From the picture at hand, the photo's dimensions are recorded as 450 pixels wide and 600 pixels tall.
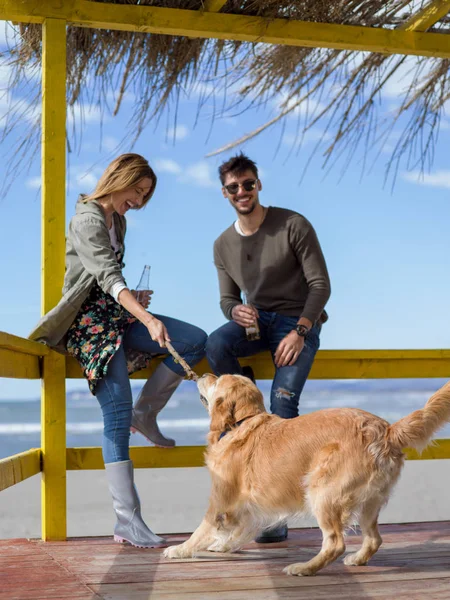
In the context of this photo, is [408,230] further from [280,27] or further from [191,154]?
[280,27]

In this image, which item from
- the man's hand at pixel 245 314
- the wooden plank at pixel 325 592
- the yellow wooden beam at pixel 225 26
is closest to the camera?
the wooden plank at pixel 325 592

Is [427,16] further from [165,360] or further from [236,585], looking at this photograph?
[236,585]

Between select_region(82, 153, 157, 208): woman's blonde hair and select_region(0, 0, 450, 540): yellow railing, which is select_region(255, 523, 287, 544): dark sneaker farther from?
select_region(82, 153, 157, 208): woman's blonde hair

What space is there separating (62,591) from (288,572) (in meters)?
0.85

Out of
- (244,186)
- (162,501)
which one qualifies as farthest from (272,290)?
(162,501)

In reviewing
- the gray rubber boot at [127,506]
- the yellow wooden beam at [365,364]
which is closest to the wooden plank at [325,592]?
the gray rubber boot at [127,506]

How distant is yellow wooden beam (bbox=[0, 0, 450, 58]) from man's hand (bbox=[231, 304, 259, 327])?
147cm

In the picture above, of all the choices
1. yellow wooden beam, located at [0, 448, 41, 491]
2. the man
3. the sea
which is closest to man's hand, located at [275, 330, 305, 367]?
the man

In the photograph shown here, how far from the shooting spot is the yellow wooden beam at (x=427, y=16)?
4.23 m

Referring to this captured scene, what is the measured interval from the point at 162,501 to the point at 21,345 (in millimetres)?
6288

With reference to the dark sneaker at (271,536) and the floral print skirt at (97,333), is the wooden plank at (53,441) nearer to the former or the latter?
the floral print skirt at (97,333)

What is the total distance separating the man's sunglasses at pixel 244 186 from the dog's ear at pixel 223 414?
1.14m

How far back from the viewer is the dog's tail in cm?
283

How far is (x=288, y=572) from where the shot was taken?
115 inches
